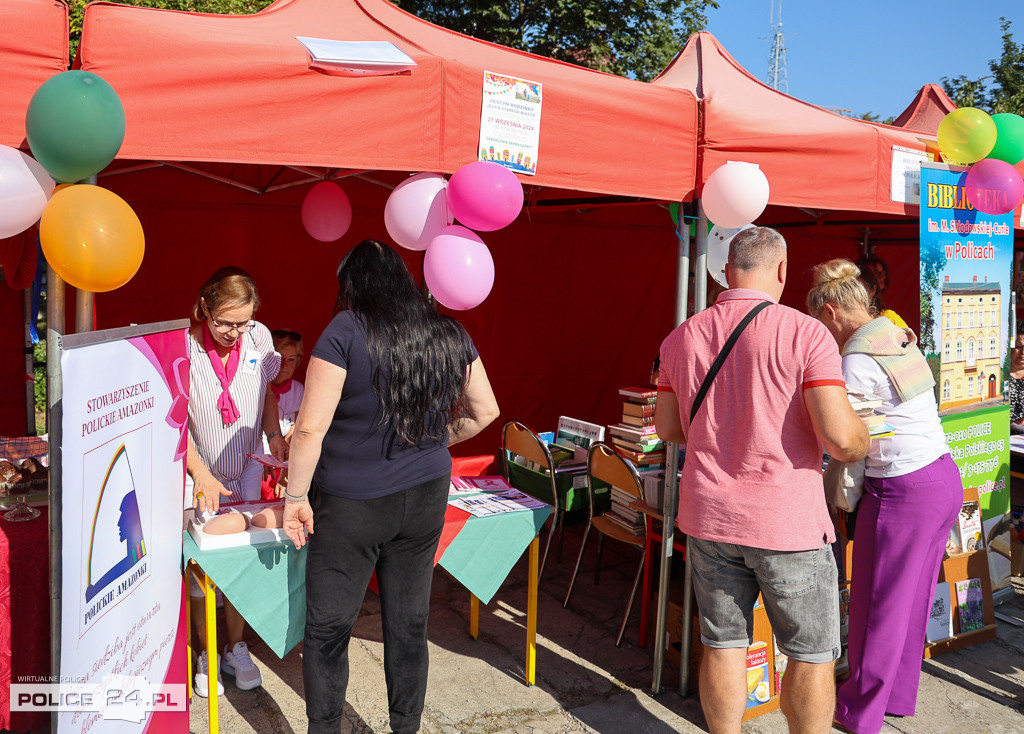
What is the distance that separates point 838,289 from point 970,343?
1.38 m

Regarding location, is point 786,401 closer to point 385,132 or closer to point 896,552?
point 896,552

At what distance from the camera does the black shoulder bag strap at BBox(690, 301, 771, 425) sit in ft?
6.86

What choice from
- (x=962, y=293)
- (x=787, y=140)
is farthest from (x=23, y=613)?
(x=962, y=293)

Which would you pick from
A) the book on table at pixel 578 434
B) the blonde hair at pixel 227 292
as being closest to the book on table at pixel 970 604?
the book on table at pixel 578 434

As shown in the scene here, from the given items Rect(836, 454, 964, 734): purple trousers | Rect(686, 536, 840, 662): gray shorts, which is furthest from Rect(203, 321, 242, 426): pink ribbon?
Rect(836, 454, 964, 734): purple trousers

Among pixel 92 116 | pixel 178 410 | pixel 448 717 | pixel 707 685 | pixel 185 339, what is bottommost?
pixel 448 717

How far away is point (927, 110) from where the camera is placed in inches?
195

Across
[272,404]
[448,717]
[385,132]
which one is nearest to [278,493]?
[272,404]

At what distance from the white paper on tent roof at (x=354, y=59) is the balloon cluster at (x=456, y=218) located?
35 centimetres

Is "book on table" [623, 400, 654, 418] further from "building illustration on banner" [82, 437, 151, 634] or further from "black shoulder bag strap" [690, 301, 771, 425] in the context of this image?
"building illustration on banner" [82, 437, 151, 634]

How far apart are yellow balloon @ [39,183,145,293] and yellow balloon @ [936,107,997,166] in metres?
3.30

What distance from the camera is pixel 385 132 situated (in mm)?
2338

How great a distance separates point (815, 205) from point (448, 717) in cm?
239

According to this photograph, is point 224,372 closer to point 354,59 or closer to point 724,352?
point 354,59
